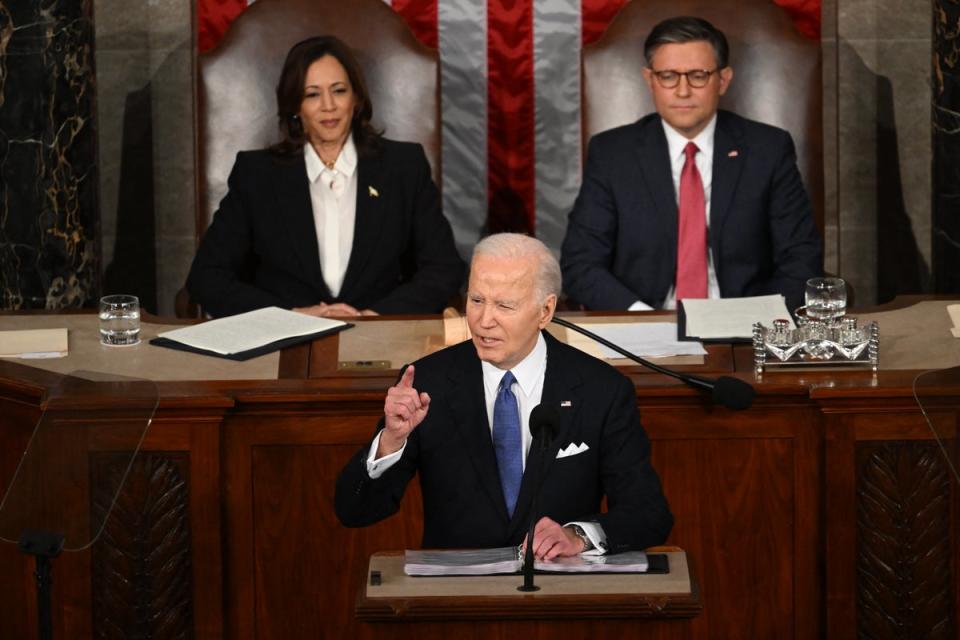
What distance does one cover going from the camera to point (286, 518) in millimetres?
3840

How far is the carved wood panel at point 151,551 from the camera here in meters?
3.74

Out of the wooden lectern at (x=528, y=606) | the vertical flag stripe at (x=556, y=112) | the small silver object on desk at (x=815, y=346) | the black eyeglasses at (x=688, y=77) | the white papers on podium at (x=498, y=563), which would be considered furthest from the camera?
the vertical flag stripe at (x=556, y=112)

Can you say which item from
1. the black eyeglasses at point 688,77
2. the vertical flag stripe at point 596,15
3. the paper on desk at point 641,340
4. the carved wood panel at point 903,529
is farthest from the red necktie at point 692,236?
the carved wood panel at point 903,529

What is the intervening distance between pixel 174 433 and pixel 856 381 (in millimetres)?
1551

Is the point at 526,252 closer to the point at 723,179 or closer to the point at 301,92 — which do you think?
the point at 723,179

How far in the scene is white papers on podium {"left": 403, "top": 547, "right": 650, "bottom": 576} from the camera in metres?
2.76

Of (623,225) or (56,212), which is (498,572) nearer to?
(623,225)

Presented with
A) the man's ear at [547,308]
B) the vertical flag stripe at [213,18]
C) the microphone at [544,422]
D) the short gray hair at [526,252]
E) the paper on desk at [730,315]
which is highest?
the vertical flag stripe at [213,18]

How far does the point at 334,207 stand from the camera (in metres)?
5.41

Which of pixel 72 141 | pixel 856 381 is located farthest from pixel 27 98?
pixel 856 381

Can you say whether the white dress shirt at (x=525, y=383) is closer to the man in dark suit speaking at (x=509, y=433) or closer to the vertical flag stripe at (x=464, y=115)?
the man in dark suit speaking at (x=509, y=433)

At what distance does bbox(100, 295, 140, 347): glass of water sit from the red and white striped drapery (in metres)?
1.94

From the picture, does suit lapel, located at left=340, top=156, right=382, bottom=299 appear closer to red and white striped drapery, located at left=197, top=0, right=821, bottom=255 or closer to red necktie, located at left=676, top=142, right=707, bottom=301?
red and white striped drapery, located at left=197, top=0, right=821, bottom=255

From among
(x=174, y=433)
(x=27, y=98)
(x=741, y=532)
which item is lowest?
(x=741, y=532)
